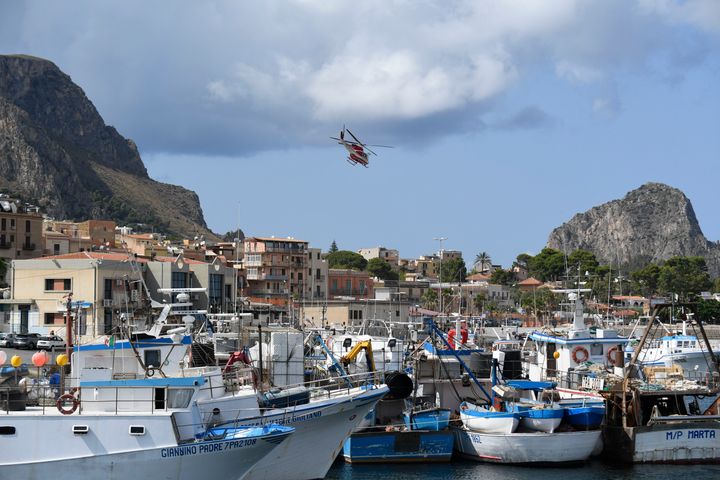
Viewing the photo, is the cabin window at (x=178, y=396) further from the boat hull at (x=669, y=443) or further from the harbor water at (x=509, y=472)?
the boat hull at (x=669, y=443)

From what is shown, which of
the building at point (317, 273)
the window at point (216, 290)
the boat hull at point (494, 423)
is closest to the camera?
the boat hull at point (494, 423)

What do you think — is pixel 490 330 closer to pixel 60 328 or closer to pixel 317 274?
pixel 317 274

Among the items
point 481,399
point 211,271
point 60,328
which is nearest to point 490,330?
point 211,271

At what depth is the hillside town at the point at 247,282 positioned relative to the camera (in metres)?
60.6

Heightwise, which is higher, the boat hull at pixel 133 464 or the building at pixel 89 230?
the building at pixel 89 230

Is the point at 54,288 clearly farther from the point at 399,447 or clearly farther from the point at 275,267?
the point at 275,267

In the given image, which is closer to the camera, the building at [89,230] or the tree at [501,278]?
the building at [89,230]

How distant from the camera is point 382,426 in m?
33.7

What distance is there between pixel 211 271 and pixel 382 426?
38.8 meters

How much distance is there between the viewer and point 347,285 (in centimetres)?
11281

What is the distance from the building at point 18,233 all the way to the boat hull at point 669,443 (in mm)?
75437

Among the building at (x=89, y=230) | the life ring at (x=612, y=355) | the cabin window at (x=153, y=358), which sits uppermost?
the building at (x=89, y=230)

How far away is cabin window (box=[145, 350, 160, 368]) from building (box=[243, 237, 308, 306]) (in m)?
73.8

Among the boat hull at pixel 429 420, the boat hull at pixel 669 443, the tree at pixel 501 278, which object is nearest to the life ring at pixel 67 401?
the boat hull at pixel 429 420
